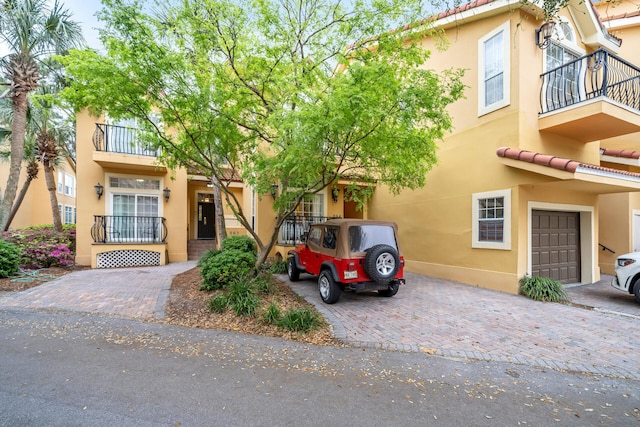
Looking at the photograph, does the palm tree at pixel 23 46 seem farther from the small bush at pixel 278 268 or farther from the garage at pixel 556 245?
the garage at pixel 556 245

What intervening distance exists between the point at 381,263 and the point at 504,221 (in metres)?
4.12

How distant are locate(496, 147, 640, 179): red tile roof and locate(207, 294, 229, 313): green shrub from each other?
763cm

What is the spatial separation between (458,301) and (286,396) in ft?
17.1

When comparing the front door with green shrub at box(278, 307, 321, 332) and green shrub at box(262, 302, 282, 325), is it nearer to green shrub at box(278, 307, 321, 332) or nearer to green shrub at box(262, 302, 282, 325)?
green shrub at box(262, 302, 282, 325)

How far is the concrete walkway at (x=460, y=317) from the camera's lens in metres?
4.30

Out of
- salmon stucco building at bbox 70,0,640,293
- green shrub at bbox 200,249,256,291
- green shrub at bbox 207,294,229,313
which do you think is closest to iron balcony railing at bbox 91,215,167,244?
salmon stucco building at bbox 70,0,640,293

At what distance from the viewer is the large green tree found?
16.9 ft

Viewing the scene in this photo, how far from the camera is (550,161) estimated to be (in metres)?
6.64

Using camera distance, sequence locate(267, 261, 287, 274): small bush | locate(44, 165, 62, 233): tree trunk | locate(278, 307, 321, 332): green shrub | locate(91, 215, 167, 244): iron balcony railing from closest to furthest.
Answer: locate(278, 307, 321, 332): green shrub, locate(267, 261, 287, 274): small bush, locate(91, 215, 167, 244): iron balcony railing, locate(44, 165, 62, 233): tree trunk

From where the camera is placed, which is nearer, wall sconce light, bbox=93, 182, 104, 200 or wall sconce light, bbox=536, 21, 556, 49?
wall sconce light, bbox=536, 21, 556, 49

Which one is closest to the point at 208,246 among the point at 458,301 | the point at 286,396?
the point at 458,301

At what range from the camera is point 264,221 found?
11742 millimetres

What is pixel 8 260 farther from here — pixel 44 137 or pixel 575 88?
pixel 575 88

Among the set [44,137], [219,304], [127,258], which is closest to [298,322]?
[219,304]
